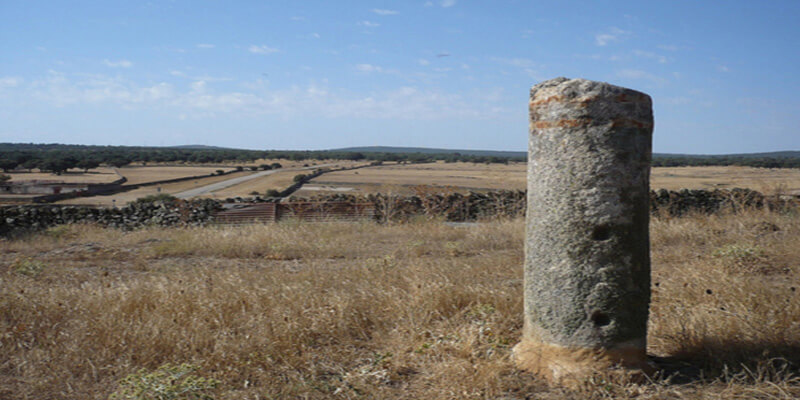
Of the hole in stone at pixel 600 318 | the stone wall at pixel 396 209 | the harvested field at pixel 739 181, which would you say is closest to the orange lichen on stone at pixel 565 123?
the hole in stone at pixel 600 318

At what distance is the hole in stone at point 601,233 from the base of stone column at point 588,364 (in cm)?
73

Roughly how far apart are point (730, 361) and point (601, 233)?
131 cm

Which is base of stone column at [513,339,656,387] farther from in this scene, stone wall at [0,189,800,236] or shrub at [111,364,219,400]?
stone wall at [0,189,800,236]

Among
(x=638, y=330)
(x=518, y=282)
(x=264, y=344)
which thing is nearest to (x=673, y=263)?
(x=518, y=282)

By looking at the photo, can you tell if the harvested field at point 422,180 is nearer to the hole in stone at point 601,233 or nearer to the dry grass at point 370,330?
the dry grass at point 370,330

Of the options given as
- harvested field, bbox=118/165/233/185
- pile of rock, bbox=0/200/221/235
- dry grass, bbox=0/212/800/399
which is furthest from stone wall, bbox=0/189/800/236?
harvested field, bbox=118/165/233/185

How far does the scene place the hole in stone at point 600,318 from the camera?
362 cm

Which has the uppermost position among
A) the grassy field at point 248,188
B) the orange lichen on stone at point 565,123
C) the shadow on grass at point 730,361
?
the orange lichen on stone at point 565,123

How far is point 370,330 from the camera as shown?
4887mm

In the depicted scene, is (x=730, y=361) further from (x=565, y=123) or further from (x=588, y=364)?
(x=565, y=123)

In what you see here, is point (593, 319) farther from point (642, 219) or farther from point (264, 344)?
point (264, 344)

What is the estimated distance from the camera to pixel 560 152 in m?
3.65

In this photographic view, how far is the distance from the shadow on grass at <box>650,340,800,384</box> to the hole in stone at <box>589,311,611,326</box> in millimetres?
490

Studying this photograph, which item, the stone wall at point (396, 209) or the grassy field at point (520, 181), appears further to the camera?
the grassy field at point (520, 181)
